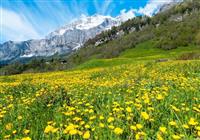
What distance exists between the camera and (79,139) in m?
5.64

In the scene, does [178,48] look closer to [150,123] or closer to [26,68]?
[26,68]

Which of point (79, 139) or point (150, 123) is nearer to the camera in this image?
point (79, 139)

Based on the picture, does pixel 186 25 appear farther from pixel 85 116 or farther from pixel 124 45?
pixel 85 116

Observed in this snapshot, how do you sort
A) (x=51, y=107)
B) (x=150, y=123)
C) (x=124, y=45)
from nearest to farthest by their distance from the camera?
(x=150, y=123) → (x=51, y=107) → (x=124, y=45)

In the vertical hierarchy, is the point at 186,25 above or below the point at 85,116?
above

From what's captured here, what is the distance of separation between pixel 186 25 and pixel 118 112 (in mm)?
188593

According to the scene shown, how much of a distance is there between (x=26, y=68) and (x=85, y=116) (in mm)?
197687

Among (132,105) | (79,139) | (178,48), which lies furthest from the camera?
(178,48)

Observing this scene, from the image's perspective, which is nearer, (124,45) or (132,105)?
(132,105)

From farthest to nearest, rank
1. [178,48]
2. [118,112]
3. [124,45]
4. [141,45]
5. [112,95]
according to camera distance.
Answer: [124,45], [141,45], [178,48], [112,95], [118,112]

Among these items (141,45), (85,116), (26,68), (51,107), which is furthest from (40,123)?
(26,68)

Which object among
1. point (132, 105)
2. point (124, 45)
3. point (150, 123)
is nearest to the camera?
point (150, 123)

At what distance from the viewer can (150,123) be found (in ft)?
22.0

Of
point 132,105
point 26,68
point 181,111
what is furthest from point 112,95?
point 26,68
